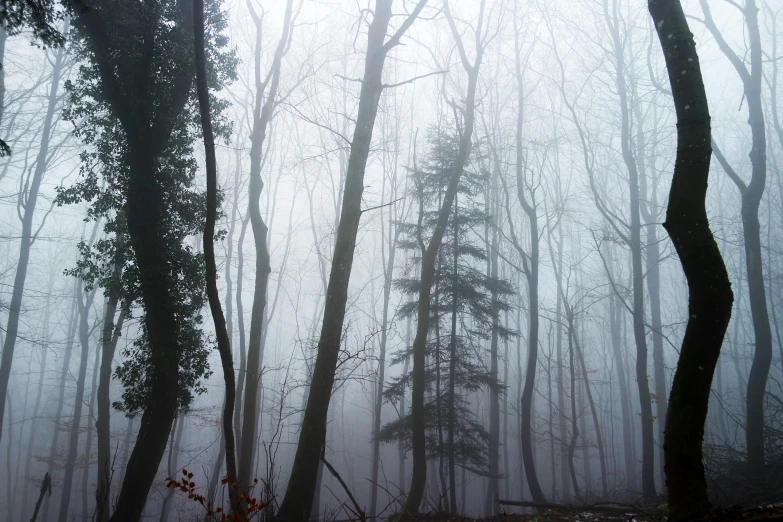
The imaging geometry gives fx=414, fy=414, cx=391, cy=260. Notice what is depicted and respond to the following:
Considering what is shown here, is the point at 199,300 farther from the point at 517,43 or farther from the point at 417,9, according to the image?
the point at 517,43

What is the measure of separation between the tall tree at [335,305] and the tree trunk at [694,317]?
12.4 feet

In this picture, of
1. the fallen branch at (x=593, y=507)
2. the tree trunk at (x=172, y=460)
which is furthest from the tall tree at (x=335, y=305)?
the tree trunk at (x=172, y=460)

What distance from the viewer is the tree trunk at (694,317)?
2541 millimetres

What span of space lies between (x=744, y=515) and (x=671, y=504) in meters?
0.38

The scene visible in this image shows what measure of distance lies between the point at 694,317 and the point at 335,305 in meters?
4.37

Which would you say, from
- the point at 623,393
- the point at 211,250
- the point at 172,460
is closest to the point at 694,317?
the point at 211,250

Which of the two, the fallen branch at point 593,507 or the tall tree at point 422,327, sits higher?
the tall tree at point 422,327

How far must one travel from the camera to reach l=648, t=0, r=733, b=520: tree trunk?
2541mm

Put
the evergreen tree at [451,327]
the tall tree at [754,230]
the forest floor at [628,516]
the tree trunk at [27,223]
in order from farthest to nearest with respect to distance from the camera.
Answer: the tree trunk at [27,223] → the evergreen tree at [451,327] → the tall tree at [754,230] → the forest floor at [628,516]

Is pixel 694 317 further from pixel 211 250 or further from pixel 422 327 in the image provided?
pixel 422 327

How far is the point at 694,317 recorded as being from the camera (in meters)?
2.63

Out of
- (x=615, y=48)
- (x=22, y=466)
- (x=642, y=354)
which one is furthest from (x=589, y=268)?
(x=22, y=466)

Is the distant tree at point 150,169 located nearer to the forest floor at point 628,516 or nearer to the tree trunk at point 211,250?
the tree trunk at point 211,250

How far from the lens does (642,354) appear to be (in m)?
10.7
